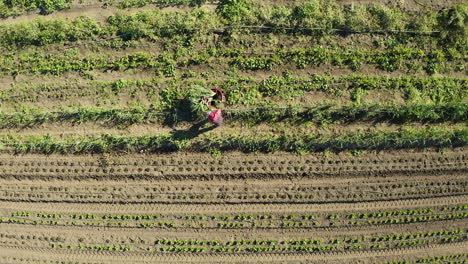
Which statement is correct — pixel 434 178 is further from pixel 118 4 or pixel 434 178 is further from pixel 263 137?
pixel 118 4

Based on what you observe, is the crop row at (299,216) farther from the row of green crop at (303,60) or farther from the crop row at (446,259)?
the row of green crop at (303,60)

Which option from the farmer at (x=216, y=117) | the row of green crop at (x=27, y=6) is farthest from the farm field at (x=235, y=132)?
the farmer at (x=216, y=117)

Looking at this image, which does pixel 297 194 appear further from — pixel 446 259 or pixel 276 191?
pixel 446 259

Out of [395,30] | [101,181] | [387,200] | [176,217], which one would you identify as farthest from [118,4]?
[387,200]

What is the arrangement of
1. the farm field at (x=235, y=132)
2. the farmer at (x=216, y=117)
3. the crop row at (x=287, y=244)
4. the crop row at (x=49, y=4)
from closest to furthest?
the farmer at (x=216, y=117) → the crop row at (x=287, y=244) → the farm field at (x=235, y=132) → the crop row at (x=49, y=4)

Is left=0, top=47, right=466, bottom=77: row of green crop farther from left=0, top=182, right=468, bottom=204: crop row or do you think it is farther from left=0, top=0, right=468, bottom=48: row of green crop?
left=0, top=182, right=468, bottom=204: crop row
